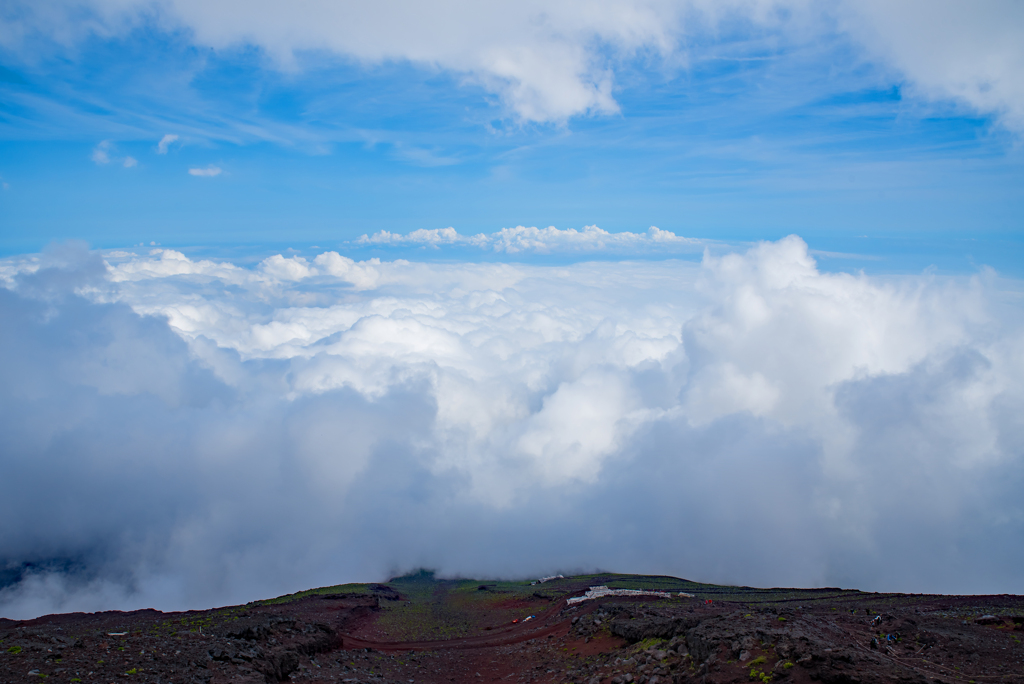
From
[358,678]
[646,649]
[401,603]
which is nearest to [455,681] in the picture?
[358,678]

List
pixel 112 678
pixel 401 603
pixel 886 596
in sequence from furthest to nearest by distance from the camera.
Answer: pixel 401 603
pixel 886 596
pixel 112 678

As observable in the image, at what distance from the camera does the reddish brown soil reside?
26.6 m

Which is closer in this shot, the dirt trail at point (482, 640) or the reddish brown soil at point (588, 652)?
the reddish brown soil at point (588, 652)

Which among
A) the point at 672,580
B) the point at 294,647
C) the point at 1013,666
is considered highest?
the point at 1013,666

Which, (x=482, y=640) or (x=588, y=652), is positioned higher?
(x=588, y=652)

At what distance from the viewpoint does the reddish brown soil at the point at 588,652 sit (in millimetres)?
26578

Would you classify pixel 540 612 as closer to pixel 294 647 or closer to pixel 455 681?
pixel 455 681

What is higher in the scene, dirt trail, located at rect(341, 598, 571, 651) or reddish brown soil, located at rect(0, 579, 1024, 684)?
reddish brown soil, located at rect(0, 579, 1024, 684)

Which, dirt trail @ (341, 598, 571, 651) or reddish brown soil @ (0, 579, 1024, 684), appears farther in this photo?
dirt trail @ (341, 598, 571, 651)

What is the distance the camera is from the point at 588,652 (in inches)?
1730

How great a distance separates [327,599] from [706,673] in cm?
6326

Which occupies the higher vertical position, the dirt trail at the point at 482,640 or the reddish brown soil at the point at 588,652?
the reddish brown soil at the point at 588,652

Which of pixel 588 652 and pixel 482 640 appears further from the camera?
pixel 482 640

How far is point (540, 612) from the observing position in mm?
75812
